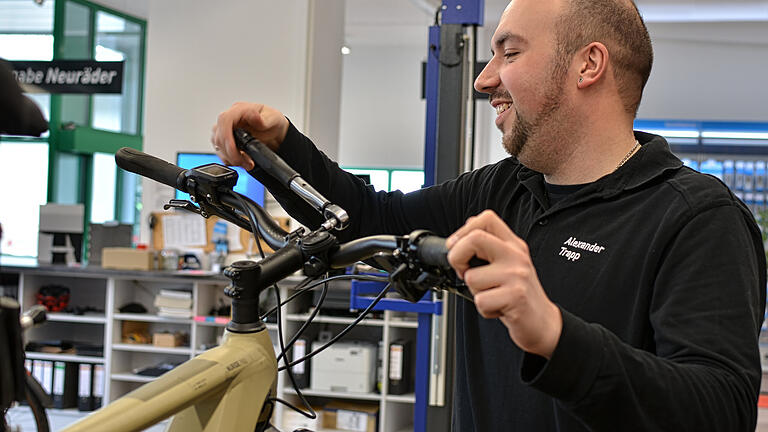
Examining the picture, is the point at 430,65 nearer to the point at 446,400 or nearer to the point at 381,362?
the point at 446,400

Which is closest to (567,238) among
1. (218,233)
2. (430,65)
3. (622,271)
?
(622,271)

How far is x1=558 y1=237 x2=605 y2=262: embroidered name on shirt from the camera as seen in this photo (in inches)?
42.6

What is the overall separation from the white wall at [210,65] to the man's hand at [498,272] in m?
5.70

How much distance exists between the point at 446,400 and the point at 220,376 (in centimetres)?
219

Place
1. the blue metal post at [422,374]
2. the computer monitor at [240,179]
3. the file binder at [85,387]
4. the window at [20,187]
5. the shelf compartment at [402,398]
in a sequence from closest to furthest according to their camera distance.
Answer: the blue metal post at [422,374] < the shelf compartment at [402,398] < the file binder at [85,387] < the computer monitor at [240,179] < the window at [20,187]

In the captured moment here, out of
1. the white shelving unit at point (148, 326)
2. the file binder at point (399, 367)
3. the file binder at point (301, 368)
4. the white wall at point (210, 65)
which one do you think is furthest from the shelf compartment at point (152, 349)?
the file binder at point (399, 367)

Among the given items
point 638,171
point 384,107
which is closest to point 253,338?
point 638,171

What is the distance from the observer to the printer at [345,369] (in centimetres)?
509

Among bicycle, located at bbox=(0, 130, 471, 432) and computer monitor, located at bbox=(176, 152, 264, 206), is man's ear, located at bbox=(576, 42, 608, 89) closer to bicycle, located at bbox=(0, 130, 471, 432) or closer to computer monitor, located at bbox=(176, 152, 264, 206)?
bicycle, located at bbox=(0, 130, 471, 432)

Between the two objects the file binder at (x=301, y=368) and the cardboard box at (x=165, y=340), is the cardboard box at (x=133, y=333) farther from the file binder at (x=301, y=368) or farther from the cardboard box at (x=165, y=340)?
the file binder at (x=301, y=368)

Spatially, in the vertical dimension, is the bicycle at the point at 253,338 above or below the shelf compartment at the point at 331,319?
above

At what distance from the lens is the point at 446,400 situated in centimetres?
288

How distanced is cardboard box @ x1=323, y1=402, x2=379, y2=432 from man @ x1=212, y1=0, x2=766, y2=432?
388cm

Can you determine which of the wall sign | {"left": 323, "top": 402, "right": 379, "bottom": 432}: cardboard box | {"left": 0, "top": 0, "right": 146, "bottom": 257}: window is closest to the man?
{"left": 323, "top": 402, "right": 379, "bottom": 432}: cardboard box
